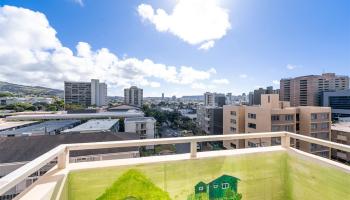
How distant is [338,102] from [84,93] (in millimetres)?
61881

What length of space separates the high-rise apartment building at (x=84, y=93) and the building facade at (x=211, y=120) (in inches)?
1634

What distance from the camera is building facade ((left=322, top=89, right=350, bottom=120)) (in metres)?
31.6

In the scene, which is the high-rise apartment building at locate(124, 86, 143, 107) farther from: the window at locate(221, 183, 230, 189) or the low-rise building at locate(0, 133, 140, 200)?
the window at locate(221, 183, 230, 189)

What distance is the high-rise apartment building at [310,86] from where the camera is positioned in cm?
3684

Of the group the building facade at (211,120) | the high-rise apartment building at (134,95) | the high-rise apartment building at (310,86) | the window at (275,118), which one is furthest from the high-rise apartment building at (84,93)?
the window at (275,118)

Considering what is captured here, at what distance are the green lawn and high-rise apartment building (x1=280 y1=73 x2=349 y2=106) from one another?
42121mm

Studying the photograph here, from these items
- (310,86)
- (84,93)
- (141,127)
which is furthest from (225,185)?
(84,93)

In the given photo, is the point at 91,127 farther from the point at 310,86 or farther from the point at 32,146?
the point at 310,86

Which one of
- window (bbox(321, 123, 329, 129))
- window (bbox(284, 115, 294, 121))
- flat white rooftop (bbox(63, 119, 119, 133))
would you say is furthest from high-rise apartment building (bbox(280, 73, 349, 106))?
flat white rooftop (bbox(63, 119, 119, 133))

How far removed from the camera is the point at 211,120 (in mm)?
26938

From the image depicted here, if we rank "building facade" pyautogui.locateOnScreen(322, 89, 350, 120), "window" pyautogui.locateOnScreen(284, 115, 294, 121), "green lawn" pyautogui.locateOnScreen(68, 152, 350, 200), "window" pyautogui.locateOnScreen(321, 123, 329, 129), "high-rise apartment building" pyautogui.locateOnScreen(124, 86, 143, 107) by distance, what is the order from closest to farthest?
"green lawn" pyautogui.locateOnScreen(68, 152, 350, 200), "window" pyautogui.locateOnScreen(284, 115, 294, 121), "window" pyautogui.locateOnScreen(321, 123, 329, 129), "building facade" pyautogui.locateOnScreen(322, 89, 350, 120), "high-rise apartment building" pyautogui.locateOnScreen(124, 86, 143, 107)

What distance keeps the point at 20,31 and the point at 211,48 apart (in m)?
9.04

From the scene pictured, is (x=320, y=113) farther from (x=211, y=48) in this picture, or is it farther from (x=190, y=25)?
(x=190, y=25)

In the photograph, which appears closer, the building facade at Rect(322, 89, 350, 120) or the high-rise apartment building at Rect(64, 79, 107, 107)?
the building facade at Rect(322, 89, 350, 120)
